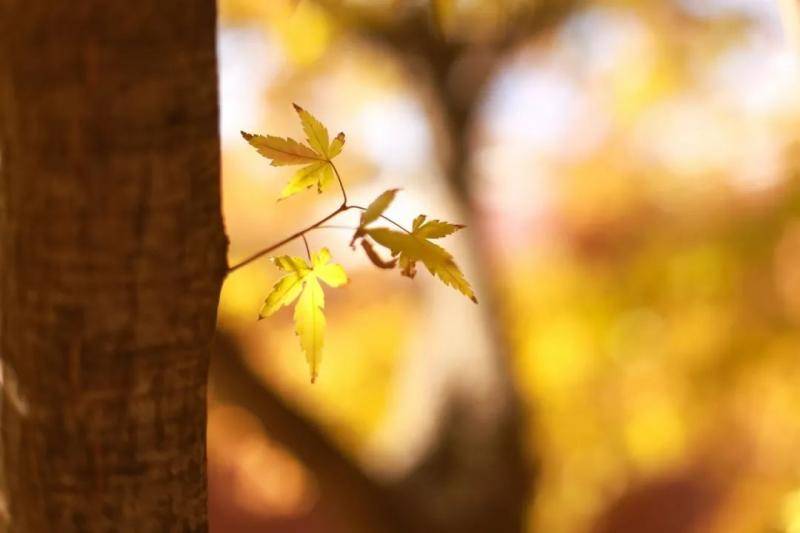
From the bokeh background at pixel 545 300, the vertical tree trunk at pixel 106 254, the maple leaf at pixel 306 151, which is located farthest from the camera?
the bokeh background at pixel 545 300

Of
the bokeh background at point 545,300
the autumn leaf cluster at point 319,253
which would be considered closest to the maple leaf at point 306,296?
the autumn leaf cluster at point 319,253

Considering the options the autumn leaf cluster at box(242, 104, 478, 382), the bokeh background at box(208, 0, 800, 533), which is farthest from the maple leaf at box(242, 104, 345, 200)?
the bokeh background at box(208, 0, 800, 533)

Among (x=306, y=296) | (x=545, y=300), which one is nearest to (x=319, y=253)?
(x=306, y=296)

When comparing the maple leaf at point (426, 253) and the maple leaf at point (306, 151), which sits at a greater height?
the maple leaf at point (306, 151)

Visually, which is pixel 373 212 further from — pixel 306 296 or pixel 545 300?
pixel 545 300

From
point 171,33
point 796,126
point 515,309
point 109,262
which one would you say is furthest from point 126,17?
point 796,126

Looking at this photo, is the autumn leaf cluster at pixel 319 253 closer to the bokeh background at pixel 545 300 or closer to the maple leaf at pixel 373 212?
the maple leaf at pixel 373 212

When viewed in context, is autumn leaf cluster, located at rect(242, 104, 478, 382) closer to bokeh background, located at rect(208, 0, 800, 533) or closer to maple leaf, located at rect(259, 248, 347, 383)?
maple leaf, located at rect(259, 248, 347, 383)
